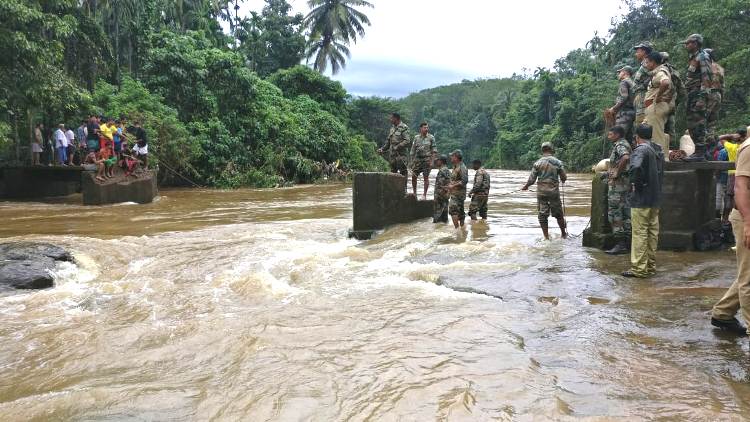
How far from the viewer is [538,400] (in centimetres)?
359

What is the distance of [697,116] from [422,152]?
5.08m

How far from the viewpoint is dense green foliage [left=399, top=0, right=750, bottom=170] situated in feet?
76.4

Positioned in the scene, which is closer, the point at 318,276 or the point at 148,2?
the point at 318,276

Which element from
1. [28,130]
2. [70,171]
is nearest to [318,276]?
[70,171]

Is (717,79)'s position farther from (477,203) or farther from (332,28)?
(332,28)

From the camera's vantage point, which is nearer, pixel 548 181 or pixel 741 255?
pixel 741 255

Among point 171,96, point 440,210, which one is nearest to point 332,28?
point 171,96

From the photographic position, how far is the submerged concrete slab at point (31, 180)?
703 inches

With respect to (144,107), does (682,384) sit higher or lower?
lower

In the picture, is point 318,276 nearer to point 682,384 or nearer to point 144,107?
point 682,384

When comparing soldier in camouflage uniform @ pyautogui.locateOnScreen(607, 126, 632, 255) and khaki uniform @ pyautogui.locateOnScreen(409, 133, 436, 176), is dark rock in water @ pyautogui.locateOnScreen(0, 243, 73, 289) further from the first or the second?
soldier in camouflage uniform @ pyautogui.locateOnScreen(607, 126, 632, 255)

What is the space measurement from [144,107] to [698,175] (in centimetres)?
1809

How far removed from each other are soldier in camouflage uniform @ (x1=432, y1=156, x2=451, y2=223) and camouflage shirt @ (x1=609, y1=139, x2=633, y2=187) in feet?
10.5

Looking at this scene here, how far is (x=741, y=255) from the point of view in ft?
13.4
